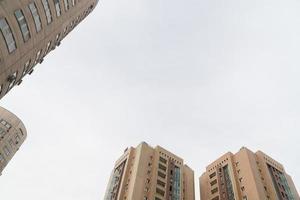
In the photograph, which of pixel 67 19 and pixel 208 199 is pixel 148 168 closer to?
pixel 208 199

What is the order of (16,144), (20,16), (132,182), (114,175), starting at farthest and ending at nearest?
(16,144) < (114,175) < (132,182) < (20,16)

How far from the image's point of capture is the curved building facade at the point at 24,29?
3024 cm

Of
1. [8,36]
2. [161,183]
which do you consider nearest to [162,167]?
[161,183]

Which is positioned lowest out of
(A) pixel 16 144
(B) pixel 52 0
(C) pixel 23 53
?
(C) pixel 23 53

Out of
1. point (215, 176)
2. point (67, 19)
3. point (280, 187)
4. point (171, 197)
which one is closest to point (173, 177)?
point (171, 197)

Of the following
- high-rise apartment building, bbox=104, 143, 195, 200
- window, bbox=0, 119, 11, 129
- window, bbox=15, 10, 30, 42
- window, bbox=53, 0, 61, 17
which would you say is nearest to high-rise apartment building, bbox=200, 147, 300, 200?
high-rise apartment building, bbox=104, 143, 195, 200

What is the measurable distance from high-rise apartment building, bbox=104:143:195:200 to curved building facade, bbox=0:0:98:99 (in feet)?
114

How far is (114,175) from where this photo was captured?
73.6 metres

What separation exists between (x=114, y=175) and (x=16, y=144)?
33629 mm

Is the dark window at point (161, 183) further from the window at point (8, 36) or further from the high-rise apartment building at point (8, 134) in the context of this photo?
the window at point (8, 36)

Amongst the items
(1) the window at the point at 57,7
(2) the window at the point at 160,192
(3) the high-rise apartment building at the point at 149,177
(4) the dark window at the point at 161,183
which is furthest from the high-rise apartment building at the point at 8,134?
(1) the window at the point at 57,7

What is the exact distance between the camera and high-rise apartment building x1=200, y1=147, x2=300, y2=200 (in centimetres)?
6431

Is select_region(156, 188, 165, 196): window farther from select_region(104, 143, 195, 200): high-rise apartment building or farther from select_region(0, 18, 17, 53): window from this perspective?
select_region(0, 18, 17, 53): window

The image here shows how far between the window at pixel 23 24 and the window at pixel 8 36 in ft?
5.62
